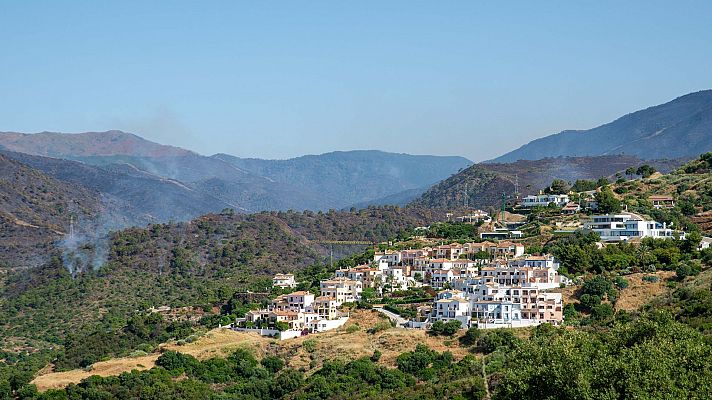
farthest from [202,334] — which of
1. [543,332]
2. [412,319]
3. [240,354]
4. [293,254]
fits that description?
[293,254]

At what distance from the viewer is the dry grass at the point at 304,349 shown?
61.2 metres

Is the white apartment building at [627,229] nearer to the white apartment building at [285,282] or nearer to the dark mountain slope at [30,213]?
the white apartment building at [285,282]

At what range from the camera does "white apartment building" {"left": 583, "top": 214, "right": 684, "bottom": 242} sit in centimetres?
7494

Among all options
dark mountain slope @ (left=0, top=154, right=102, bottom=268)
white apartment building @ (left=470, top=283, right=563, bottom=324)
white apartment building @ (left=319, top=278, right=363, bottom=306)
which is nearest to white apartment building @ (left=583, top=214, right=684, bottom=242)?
white apartment building @ (left=470, top=283, right=563, bottom=324)

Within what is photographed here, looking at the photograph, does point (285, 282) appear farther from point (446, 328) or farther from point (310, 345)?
point (446, 328)

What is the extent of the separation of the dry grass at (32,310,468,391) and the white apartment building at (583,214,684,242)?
17719 mm

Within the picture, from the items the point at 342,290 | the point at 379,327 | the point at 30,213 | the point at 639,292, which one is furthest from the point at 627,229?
the point at 30,213

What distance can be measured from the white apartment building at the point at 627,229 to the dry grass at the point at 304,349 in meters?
17.7

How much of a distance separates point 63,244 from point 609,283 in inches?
3530

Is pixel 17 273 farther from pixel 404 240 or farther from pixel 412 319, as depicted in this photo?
pixel 412 319

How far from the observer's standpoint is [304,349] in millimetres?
63469

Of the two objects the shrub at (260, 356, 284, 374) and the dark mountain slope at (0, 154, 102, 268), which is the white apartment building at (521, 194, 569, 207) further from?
the dark mountain slope at (0, 154, 102, 268)

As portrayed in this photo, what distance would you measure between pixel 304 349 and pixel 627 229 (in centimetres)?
2435

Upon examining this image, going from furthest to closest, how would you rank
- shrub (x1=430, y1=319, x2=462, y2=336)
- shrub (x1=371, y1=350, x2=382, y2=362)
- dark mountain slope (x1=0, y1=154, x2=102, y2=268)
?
1. dark mountain slope (x1=0, y1=154, x2=102, y2=268)
2. shrub (x1=430, y1=319, x2=462, y2=336)
3. shrub (x1=371, y1=350, x2=382, y2=362)
